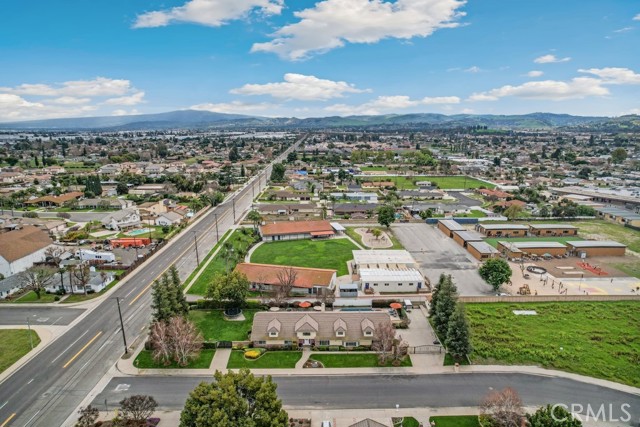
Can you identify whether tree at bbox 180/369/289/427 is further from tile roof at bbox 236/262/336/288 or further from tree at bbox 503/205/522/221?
tree at bbox 503/205/522/221

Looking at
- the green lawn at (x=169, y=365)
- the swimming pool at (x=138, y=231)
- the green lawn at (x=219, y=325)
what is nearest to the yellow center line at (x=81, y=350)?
Answer: the green lawn at (x=169, y=365)

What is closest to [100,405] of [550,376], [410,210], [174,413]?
[174,413]

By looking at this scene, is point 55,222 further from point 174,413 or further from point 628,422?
point 628,422

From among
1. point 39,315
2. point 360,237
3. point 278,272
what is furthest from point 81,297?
point 360,237

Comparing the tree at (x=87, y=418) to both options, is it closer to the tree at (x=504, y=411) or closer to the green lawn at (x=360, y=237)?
the tree at (x=504, y=411)

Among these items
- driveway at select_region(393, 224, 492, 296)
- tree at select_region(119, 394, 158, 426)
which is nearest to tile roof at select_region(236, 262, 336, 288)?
driveway at select_region(393, 224, 492, 296)

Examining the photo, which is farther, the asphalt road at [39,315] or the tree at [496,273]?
the tree at [496,273]
